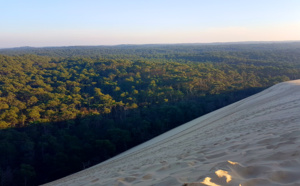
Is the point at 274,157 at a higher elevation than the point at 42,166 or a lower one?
higher

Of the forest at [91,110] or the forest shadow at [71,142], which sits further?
the forest at [91,110]

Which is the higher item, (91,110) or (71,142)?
(91,110)

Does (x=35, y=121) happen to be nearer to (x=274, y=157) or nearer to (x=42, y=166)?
(x=42, y=166)

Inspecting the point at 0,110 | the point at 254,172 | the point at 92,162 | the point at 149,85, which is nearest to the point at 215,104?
the point at 149,85

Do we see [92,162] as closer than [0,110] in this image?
Yes

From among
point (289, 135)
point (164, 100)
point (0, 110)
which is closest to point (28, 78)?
point (0, 110)

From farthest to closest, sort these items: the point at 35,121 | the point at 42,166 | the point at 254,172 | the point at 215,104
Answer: the point at 215,104
the point at 35,121
the point at 42,166
the point at 254,172

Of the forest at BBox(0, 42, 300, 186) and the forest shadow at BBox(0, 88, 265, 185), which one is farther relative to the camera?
the forest at BBox(0, 42, 300, 186)

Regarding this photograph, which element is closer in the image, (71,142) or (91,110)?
(71,142)

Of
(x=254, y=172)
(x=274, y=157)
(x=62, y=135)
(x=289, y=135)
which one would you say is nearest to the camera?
(x=254, y=172)

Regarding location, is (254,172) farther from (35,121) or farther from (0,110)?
(0,110)

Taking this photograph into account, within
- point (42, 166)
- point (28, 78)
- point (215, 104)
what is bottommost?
point (42, 166)
